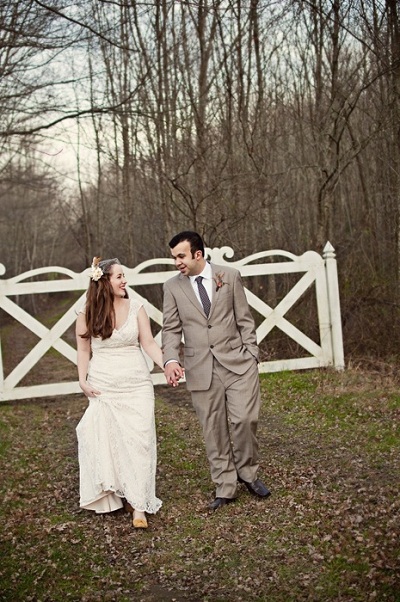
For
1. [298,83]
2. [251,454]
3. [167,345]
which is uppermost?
[298,83]

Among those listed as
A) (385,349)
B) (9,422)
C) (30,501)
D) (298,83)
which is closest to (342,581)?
(30,501)

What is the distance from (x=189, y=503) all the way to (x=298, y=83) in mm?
12531

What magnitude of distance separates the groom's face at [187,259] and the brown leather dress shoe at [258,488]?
1683mm

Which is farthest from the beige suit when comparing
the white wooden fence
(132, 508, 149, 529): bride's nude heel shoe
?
the white wooden fence

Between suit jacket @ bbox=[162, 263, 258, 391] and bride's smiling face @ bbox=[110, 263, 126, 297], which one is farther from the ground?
bride's smiling face @ bbox=[110, 263, 126, 297]

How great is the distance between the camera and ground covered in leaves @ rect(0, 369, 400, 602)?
471 centimetres

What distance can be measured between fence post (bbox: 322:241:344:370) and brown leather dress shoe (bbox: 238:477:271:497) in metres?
5.51

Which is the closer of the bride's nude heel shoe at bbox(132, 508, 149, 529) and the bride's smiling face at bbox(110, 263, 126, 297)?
the bride's nude heel shoe at bbox(132, 508, 149, 529)

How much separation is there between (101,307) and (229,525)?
1.95 metres

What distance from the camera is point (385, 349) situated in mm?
11969

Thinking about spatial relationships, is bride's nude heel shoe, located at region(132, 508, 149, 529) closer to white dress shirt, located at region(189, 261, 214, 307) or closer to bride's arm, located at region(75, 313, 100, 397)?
bride's arm, located at region(75, 313, 100, 397)

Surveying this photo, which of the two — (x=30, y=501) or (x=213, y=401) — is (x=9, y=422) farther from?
(x=213, y=401)

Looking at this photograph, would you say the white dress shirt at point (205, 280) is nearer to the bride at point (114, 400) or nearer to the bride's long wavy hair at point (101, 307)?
the bride at point (114, 400)

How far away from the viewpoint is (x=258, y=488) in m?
6.32
